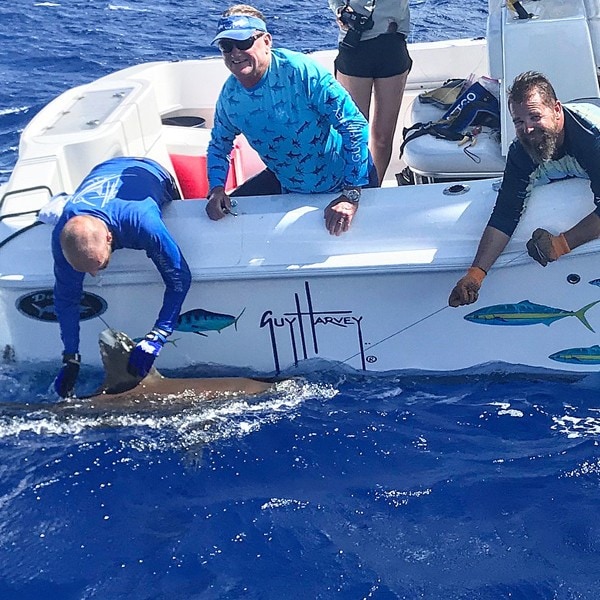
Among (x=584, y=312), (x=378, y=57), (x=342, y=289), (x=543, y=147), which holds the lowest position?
(x=584, y=312)

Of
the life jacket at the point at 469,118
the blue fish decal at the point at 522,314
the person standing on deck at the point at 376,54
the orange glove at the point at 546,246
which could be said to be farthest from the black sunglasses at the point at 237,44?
the blue fish decal at the point at 522,314

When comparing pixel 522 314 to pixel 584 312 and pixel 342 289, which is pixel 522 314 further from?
pixel 342 289

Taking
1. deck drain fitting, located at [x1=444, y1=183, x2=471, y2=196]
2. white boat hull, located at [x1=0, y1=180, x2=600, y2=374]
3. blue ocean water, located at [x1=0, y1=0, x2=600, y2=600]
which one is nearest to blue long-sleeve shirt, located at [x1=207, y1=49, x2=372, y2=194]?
white boat hull, located at [x1=0, y1=180, x2=600, y2=374]

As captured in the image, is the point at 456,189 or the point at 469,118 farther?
the point at 469,118

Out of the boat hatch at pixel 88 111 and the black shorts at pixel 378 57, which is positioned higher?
the black shorts at pixel 378 57

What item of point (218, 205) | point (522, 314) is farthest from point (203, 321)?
point (522, 314)

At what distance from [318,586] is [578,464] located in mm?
1254

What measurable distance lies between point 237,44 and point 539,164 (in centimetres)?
131

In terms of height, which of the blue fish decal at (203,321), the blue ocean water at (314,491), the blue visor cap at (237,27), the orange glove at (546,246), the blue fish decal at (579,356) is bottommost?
the blue ocean water at (314,491)

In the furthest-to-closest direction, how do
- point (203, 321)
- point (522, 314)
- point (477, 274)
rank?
point (203, 321) < point (522, 314) < point (477, 274)

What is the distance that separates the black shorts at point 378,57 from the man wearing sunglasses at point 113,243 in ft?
4.41

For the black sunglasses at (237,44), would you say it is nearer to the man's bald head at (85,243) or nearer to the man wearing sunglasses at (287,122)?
the man wearing sunglasses at (287,122)

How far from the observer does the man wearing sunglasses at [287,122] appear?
356 cm

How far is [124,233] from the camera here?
3.72 meters
